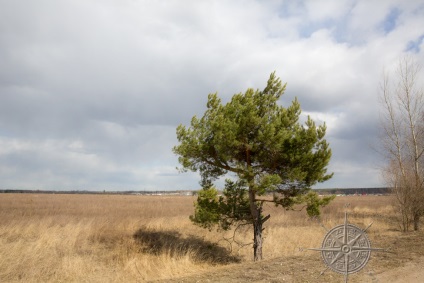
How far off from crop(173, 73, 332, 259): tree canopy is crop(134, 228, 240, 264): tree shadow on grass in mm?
2262

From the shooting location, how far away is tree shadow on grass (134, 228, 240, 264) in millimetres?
15404

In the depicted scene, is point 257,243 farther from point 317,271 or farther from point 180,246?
point 317,271

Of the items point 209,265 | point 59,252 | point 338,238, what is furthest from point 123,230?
point 338,238

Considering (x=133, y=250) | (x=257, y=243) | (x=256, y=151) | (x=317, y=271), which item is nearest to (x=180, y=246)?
(x=133, y=250)

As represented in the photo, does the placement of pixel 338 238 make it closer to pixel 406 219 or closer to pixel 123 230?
pixel 123 230

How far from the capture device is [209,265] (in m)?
14.1

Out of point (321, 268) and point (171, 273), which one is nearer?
point (321, 268)

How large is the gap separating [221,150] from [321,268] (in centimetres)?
528

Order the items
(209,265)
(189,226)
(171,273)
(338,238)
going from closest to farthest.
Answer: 1. (338,238)
2. (171,273)
3. (209,265)
4. (189,226)

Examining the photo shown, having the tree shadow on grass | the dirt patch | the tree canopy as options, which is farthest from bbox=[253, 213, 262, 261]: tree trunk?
the dirt patch

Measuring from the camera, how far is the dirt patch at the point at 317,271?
839 centimetres

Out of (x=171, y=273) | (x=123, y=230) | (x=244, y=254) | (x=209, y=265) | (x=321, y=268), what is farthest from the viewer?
(x=123, y=230)

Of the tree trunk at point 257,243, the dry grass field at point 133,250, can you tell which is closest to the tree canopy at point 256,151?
the tree trunk at point 257,243

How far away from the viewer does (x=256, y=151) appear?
1338 cm
